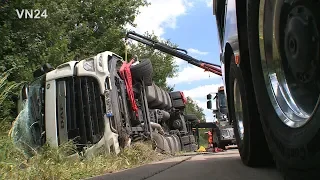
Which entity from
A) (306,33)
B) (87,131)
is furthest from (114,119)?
(306,33)

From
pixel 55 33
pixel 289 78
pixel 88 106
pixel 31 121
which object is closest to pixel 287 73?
pixel 289 78

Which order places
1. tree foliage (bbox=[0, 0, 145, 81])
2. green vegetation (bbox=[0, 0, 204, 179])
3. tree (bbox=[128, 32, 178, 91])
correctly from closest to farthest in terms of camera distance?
green vegetation (bbox=[0, 0, 204, 179]) < tree foliage (bbox=[0, 0, 145, 81]) < tree (bbox=[128, 32, 178, 91])

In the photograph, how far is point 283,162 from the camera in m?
2.32

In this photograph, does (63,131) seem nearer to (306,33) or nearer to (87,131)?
(87,131)

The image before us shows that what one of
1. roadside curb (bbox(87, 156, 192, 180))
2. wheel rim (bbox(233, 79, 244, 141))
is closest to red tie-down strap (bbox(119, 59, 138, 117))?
roadside curb (bbox(87, 156, 192, 180))

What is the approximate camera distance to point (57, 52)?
52.3 ft

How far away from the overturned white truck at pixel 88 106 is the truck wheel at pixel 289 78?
489 centimetres

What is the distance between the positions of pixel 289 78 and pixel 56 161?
4573 millimetres

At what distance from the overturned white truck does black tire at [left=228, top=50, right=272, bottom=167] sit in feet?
11.7

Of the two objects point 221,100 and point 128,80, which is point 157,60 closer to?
point 221,100

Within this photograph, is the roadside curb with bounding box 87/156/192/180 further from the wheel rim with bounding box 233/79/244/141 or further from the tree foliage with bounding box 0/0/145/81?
the tree foliage with bounding box 0/0/145/81

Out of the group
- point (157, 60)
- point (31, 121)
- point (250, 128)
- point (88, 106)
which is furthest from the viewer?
point (157, 60)

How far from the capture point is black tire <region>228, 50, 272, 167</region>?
3469 millimetres

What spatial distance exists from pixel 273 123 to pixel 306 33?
63cm
